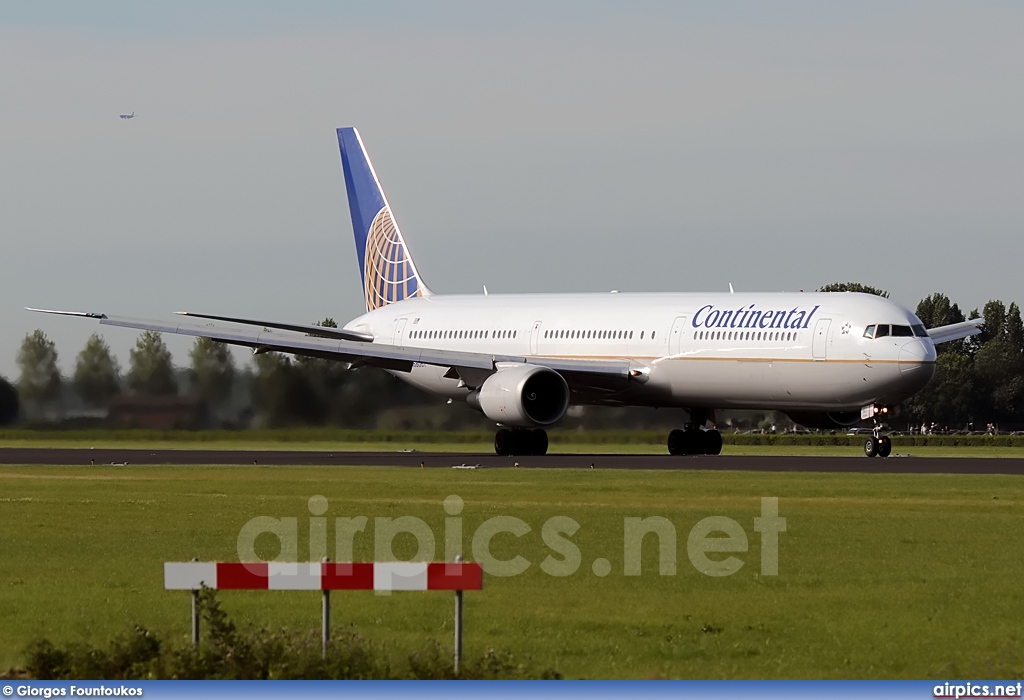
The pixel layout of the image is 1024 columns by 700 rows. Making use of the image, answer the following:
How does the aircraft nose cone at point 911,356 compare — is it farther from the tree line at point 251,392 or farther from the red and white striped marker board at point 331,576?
the red and white striped marker board at point 331,576

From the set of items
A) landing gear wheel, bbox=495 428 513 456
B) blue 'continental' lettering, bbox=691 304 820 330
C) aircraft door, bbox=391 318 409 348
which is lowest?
landing gear wheel, bbox=495 428 513 456

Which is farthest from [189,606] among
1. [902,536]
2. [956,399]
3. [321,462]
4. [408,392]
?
[956,399]

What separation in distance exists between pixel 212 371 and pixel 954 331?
780 inches

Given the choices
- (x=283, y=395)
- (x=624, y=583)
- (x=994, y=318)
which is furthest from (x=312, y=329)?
(x=994, y=318)

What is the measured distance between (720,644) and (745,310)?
2830 centimetres

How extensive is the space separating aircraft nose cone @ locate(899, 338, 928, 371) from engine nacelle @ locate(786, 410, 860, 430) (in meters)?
3.66

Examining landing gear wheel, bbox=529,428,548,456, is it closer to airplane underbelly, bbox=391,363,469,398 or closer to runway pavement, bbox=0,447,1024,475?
runway pavement, bbox=0,447,1024,475

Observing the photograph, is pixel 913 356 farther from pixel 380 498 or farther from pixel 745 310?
pixel 380 498

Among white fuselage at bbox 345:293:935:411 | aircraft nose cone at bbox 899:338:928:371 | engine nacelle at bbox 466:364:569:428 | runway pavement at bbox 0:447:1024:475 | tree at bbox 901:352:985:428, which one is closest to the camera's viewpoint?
runway pavement at bbox 0:447:1024:475

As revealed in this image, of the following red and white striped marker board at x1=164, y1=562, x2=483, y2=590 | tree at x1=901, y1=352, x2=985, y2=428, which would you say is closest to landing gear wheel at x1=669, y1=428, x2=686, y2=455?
red and white striped marker board at x1=164, y1=562, x2=483, y2=590

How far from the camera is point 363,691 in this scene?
918 centimetres

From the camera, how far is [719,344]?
131 feet

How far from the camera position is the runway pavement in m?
34.6

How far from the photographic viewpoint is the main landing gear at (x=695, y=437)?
43.2 metres
